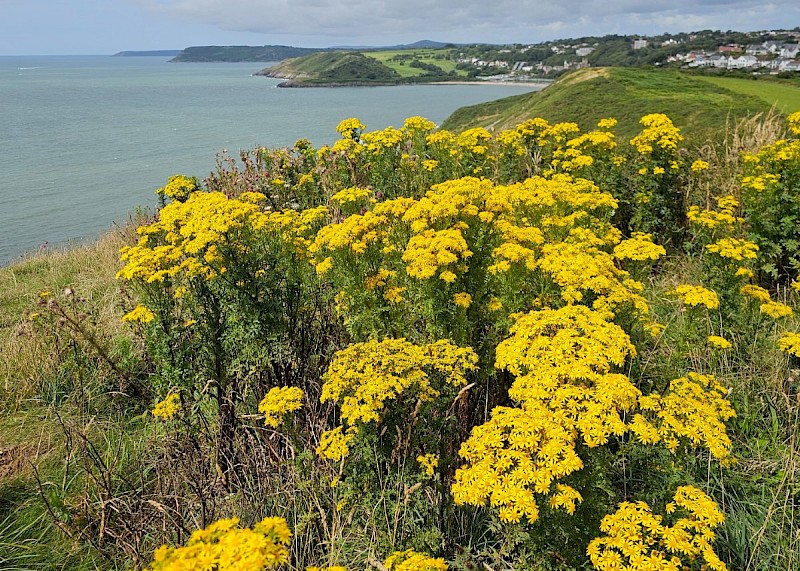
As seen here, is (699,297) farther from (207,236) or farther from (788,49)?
(788,49)

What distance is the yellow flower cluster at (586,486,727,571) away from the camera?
2.02 metres

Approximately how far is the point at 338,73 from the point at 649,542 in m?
123

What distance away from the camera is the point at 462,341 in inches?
146

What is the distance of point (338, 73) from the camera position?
11394cm

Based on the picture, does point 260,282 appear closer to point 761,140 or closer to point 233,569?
point 233,569

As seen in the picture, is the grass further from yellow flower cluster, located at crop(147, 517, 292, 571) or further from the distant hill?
the distant hill

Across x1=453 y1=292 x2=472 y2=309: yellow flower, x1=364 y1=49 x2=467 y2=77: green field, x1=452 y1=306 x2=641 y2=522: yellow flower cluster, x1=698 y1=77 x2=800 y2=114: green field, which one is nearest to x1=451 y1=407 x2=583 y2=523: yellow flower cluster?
x1=452 y1=306 x2=641 y2=522: yellow flower cluster

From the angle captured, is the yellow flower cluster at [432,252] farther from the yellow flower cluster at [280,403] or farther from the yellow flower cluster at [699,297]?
the yellow flower cluster at [699,297]

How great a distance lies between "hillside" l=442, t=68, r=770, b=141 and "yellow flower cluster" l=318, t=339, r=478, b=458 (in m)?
9.11

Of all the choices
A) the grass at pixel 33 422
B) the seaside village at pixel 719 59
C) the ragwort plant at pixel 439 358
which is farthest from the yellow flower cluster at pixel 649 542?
the seaside village at pixel 719 59

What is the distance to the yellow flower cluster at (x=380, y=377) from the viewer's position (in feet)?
8.76

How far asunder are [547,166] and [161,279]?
573 cm

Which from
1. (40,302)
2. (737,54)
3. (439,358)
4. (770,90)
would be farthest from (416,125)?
(737,54)

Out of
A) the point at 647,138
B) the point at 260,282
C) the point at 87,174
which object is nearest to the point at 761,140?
the point at 647,138
